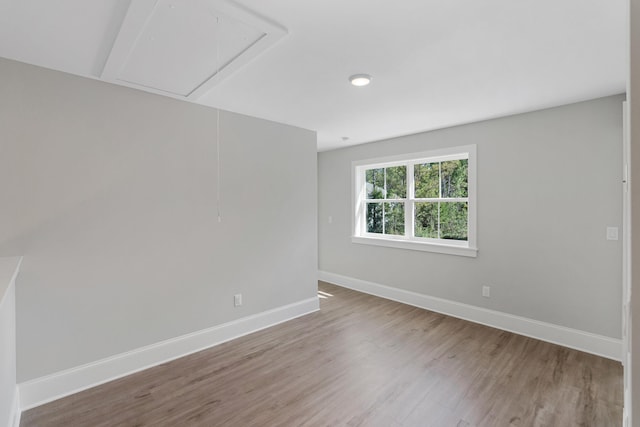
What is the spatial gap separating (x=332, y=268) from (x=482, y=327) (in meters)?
2.52

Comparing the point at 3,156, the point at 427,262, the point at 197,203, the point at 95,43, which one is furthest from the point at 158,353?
the point at 427,262

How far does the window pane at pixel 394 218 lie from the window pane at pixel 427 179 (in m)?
0.35

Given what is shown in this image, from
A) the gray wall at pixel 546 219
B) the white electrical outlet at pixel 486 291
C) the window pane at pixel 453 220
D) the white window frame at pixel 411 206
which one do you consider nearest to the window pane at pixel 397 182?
the white window frame at pixel 411 206

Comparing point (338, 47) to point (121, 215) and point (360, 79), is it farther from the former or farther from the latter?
point (121, 215)

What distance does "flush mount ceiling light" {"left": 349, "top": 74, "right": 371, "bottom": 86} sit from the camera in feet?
7.43

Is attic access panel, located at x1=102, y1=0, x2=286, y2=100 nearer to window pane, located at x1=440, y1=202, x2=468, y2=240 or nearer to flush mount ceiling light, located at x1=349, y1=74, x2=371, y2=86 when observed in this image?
flush mount ceiling light, located at x1=349, y1=74, x2=371, y2=86

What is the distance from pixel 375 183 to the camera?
4887mm

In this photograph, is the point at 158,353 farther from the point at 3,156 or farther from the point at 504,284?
the point at 504,284

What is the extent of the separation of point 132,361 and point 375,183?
3.77 meters

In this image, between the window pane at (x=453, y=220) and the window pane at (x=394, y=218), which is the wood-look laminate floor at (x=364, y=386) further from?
the window pane at (x=394, y=218)

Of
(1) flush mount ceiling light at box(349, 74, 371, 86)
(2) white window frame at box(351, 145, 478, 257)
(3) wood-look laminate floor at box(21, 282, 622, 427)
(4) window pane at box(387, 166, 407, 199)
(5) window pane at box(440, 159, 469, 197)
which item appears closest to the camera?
(3) wood-look laminate floor at box(21, 282, 622, 427)

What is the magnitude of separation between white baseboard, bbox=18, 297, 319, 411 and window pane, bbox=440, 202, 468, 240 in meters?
2.31

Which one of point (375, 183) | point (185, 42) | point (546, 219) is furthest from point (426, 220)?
point (185, 42)

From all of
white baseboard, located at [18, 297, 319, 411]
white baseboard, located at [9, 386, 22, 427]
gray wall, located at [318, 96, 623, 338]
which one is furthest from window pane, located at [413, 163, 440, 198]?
white baseboard, located at [9, 386, 22, 427]
